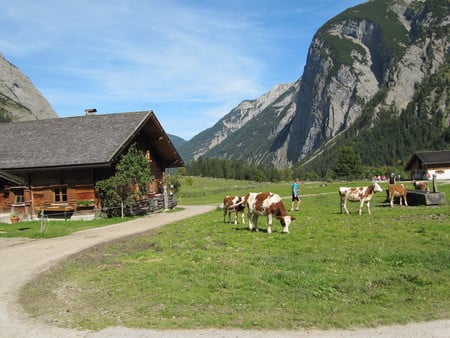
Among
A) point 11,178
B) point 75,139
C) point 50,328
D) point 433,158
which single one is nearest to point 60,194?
point 11,178

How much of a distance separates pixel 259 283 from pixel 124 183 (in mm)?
22834

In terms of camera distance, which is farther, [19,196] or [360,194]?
[19,196]

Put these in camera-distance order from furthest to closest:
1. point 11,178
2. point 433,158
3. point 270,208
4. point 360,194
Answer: point 433,158
point 11,178
point 360,194
point 270,208

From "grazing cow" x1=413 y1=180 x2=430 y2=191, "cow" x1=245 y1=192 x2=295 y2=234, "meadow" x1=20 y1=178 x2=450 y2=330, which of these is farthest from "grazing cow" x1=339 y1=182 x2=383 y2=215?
"grazing cow" x1=413 y1=180 x2=430 y2=191

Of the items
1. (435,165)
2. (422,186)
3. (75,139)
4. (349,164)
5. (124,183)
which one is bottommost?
(422,186)

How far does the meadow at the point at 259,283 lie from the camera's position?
805 centimetres

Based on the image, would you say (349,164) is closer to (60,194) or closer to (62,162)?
(60,194)

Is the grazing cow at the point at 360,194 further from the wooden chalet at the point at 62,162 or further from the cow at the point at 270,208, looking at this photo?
the wooden chalet at the point at 62,162

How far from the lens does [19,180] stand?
32281mm

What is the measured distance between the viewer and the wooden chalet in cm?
3108

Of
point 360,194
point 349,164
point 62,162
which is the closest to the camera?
point 360,194

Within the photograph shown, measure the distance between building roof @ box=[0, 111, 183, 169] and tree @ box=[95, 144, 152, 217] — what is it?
43.7 inches

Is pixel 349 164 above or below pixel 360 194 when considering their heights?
above

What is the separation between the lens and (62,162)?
101ft
